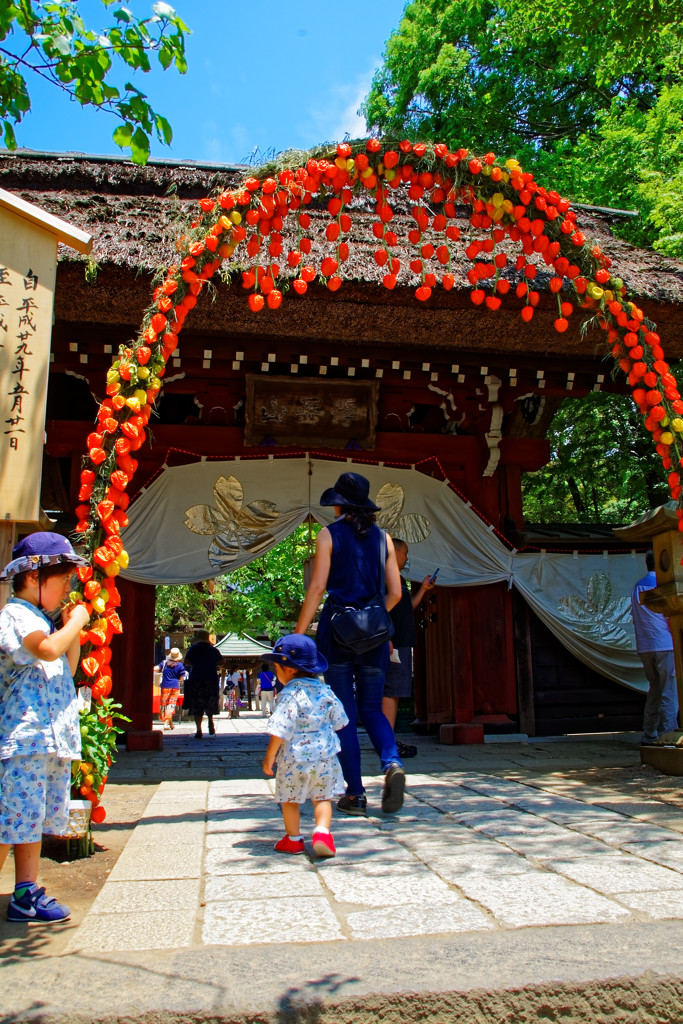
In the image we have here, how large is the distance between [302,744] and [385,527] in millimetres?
4518

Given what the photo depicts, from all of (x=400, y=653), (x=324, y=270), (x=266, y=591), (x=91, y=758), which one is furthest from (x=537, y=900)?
(x=266, y=591)

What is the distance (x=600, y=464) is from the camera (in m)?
13.0

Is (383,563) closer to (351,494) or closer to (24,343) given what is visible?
(351,494)

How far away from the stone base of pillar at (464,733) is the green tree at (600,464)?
209 inches

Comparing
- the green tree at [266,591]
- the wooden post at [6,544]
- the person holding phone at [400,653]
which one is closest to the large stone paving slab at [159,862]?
the wooden post at [6,544]

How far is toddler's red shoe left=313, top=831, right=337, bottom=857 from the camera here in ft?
9.70

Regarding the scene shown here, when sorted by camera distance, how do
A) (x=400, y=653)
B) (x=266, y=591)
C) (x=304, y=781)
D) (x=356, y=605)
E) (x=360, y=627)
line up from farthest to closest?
(x=266, y=591) < (x=400, y=653) < (x=356, y=605) < (x=360, y=627) < (x=304, y=781)

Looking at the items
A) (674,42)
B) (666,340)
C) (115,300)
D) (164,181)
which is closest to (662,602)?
(666,340)

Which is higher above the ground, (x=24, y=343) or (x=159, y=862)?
(x=24, y=343)

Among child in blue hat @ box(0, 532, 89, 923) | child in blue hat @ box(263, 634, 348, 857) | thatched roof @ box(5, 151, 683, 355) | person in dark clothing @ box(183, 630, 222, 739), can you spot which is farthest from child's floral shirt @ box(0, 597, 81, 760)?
person in dark clothing @ box(183, 630, 222, 739)

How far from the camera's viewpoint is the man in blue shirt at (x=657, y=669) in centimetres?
622

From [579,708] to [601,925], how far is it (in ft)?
20.9

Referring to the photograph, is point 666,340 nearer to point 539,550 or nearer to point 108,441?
point 539,550

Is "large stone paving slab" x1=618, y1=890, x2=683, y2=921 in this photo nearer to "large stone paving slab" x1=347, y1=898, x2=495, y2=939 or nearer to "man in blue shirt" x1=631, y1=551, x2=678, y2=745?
"large stone paving slab" x1=347, y1=898, x2=495, y2=939
